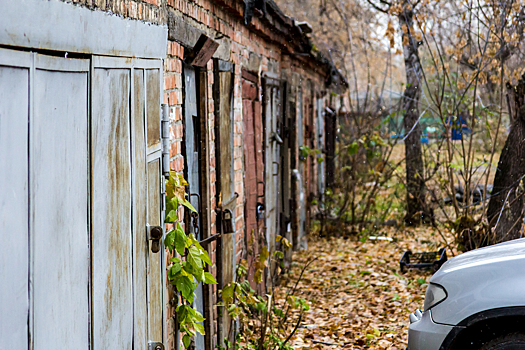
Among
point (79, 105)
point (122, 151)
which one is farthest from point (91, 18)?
point (122, 151)

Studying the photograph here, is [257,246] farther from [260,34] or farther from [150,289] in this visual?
[150,289]

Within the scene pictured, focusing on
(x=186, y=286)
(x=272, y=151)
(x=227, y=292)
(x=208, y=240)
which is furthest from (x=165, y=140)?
(x=272, y=151)

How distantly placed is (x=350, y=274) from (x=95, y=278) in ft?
21.1

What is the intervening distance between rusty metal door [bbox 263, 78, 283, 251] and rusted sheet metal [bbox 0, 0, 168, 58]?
4.43 m

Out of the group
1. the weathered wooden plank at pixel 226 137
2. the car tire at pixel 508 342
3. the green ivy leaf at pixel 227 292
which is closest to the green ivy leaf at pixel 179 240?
the green ivy leaf at pixel 227 292

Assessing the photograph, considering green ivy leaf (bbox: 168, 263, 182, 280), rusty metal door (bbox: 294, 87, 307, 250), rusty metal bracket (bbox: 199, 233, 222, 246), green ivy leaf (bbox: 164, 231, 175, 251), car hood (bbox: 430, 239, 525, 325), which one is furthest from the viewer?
rusty metal door (bbox: 294, 87, 307, 250)

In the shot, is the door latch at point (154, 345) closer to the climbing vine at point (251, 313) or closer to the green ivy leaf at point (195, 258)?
the green ivy leaf at point (195, 258)

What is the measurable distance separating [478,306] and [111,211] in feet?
7.49

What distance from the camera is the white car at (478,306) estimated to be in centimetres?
325

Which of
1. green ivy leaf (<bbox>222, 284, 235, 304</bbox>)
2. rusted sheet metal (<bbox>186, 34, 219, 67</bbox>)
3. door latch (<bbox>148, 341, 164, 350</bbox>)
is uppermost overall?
rusted sheet metal (<bbox>186, 34, 219, 67</bbox>)

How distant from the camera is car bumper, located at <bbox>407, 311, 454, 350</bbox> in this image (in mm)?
3504

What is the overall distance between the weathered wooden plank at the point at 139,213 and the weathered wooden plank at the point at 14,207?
80 centimetres

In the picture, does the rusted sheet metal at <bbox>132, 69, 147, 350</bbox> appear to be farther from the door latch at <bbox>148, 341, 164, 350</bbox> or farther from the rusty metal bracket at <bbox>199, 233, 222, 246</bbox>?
the rusty metal bracket at <bbox>199, 233, 222, 246</bbox>

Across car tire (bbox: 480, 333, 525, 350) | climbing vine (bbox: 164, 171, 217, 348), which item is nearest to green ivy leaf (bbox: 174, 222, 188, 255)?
climbing vine (bbox: 164, 171, 217, 348)
